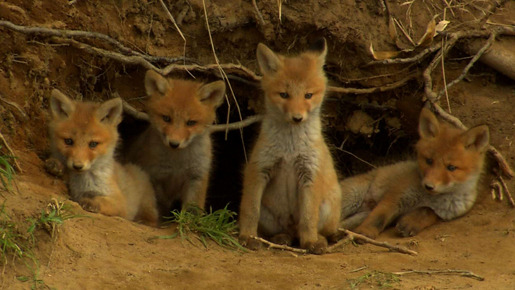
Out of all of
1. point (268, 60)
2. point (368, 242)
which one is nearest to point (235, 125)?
point (268, 60)

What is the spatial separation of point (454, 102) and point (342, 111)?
1183 mm

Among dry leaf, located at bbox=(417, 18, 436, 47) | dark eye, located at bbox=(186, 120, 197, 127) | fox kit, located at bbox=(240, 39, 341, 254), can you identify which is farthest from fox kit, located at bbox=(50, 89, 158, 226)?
dry leaf, located at bbox=(417, 18, 436, 47)

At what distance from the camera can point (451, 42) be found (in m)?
6.47

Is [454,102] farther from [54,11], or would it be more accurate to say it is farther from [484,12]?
[54,11]

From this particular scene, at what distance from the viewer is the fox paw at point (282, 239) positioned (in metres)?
5.60

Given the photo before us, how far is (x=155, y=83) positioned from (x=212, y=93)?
0.54m

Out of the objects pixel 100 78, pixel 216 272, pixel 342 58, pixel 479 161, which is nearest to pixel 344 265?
pixel 216 272

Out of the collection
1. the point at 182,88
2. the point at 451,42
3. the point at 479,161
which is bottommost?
the point at 479,161

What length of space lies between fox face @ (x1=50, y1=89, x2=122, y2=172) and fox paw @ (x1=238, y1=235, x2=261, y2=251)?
51.8 inches

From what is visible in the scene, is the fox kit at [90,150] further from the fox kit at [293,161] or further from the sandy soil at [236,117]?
the fox kit at [293,161]

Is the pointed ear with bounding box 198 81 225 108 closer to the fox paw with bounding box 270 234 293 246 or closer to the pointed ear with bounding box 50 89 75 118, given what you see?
the pointed ear with bounding box 50 89 75 118

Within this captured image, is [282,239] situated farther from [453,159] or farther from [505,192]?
[505,192]

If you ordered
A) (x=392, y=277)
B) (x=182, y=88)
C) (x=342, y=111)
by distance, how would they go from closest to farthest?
(x=392, y=277) → (x=182, y=88) → (x=342, y=111)

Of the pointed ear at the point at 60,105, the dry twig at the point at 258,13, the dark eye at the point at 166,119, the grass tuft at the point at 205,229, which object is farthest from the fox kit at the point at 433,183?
the pointed ear at the point at 60,105
